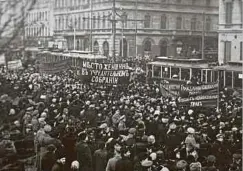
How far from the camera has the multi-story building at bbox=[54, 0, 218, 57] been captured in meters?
36.7

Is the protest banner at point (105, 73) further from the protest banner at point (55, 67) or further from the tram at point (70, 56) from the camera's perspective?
the tram at point (70, 56)

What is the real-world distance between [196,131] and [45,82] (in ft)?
36.3

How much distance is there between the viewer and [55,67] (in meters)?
23.5

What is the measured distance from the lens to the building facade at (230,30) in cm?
3049

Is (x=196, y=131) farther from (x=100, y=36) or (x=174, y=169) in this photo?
(x=100, y=36)

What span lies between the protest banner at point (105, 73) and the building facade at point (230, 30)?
1315cm

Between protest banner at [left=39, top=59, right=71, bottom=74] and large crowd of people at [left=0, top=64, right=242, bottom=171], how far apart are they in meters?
2.92

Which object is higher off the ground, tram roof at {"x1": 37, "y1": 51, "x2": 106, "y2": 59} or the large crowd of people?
tram roof at {"x1": 37, "y1": 51, "x2": 106, "y2": 59}

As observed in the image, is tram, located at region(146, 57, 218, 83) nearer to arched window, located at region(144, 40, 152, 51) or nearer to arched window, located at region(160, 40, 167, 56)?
arched window, located at region(144, 40, 152, 51)

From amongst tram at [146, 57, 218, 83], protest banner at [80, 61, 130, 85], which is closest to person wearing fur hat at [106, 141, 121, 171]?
protest banner at [80, 61, 130, 85]

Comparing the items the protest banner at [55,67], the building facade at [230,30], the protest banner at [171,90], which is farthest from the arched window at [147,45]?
the protest banner at [171,90]

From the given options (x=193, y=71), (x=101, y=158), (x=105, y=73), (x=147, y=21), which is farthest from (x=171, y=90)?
(x=147, y=21)

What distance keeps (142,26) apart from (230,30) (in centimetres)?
1385

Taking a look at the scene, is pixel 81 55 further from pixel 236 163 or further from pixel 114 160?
pixel 114 160
